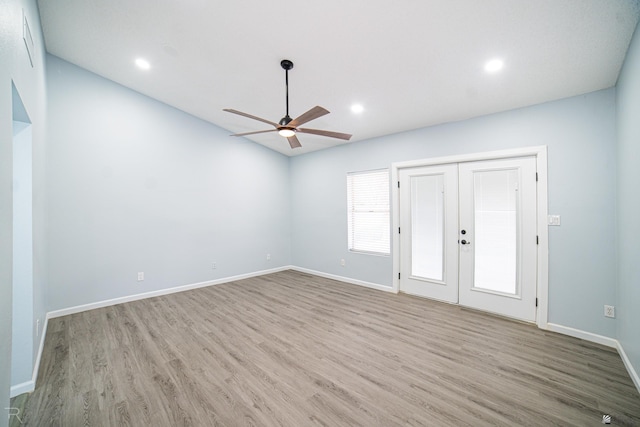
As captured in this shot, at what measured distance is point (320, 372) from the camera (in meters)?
2.20

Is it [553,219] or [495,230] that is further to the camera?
[495,230]

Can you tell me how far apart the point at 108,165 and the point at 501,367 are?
5.62 m

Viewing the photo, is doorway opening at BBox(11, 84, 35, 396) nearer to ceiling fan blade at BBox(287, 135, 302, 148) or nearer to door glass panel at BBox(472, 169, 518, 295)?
ceiling fan blade at BBox(287, 135, 302, 148)

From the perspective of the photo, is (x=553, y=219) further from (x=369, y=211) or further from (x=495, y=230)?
(x=369, y=211)

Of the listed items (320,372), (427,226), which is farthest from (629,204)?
(320,372)

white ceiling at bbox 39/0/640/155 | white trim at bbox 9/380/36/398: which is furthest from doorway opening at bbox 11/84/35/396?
white ceiling at bbox 39/0/640/155

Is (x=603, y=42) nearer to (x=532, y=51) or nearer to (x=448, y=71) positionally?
(x=532, y=51)

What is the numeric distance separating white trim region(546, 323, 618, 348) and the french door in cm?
20

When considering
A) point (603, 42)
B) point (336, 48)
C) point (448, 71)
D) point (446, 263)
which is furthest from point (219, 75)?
point (446, 263)

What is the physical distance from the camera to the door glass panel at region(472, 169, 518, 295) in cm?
324

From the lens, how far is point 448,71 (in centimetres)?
265

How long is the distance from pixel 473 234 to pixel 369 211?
181cm

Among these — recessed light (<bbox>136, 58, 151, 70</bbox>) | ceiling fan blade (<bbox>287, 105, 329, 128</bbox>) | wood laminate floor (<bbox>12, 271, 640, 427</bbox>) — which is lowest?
wood laminate floor (<bbox>12, 271, 640, 427</bbox>)

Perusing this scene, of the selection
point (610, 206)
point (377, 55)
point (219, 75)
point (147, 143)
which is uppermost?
point (219, 75)
